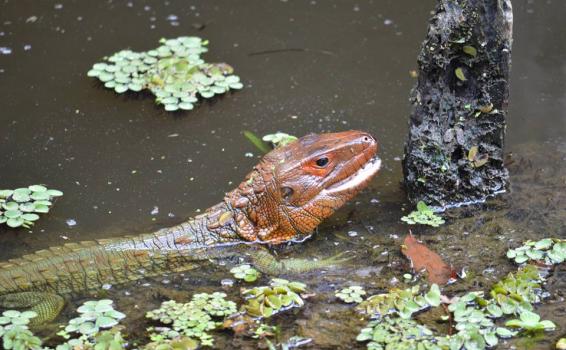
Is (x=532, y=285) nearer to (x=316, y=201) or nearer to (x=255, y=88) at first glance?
(x=316, y=201)

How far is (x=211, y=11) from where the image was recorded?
30.4 ft

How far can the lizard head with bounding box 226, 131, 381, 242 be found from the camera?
6070mm

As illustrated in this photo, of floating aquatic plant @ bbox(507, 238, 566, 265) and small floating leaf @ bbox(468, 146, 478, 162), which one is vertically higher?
small floating leaf @ bbox(468, 146, 478, 162)

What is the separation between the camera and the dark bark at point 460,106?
5.86 m

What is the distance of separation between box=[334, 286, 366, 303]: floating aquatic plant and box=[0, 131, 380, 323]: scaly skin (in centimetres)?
47

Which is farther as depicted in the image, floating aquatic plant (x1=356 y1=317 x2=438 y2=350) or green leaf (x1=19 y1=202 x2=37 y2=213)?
green leaf (x1=19 y1=202 x2=37 y2=213)

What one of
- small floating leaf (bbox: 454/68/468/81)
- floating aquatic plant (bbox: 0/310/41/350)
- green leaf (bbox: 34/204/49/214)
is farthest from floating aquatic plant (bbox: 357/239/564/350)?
green leaf (bbox: 34/204/49/214)

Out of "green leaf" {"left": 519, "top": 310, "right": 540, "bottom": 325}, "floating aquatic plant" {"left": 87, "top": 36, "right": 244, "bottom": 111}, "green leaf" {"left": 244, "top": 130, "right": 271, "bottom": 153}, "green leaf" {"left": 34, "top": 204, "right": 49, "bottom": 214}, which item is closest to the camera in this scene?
"green leaf" {"left": 519, "top": 310, "right": 540, "bottom": 325}

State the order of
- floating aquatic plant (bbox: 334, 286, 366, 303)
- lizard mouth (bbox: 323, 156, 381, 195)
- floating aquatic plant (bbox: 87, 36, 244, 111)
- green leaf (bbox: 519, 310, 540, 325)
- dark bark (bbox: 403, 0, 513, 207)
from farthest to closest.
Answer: floating aquatic plant (bbox: 87, 36, 244, 111) → lizard mouth (bbox: 323, 156, 381, 195) → dark bark (bbox: 403, 0, 513, 207) → floating aquatic plant (bbox: 334, 286, 366, 303) → green leaf (bbox: 519, 310, 540, 325)

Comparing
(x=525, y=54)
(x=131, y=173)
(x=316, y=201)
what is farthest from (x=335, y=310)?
(x=525, y=54)

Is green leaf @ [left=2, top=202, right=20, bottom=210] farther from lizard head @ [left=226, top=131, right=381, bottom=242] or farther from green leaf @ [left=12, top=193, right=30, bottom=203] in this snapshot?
lizard head @ [left=226, top=131, right=381, bottom=242]

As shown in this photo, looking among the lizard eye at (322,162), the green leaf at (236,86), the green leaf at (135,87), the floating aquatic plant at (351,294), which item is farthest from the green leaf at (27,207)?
the floating aquatic plant at (351,294)

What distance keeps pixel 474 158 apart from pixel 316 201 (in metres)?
1.23

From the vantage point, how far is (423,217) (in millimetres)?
6230
